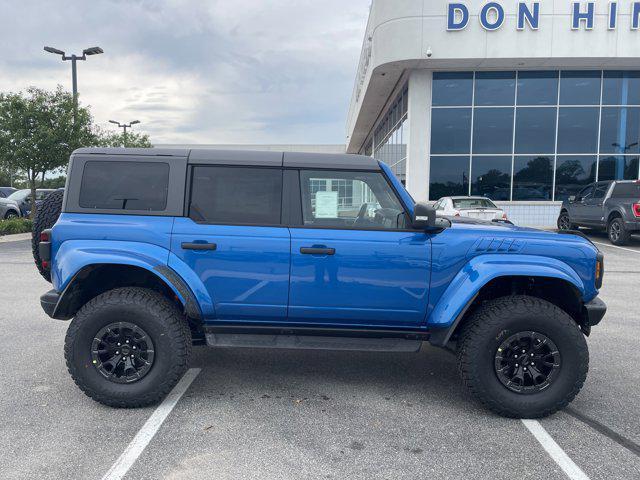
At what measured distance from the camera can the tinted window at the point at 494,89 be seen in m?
19.3

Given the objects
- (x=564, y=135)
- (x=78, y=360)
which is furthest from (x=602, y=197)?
(x=78, y=360)

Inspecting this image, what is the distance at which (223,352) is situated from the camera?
503 centimetres

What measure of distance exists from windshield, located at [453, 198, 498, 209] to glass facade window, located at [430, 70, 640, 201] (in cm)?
555

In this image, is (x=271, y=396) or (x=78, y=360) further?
(x=271, y=396)

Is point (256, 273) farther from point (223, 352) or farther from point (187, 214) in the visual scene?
point (223, 352)

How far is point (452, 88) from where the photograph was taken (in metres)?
19.4

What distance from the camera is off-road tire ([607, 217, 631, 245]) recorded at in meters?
13.6

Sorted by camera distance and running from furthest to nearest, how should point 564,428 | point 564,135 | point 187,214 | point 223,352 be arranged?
point 564,135, point 223,352, point 187,214, point 564,428

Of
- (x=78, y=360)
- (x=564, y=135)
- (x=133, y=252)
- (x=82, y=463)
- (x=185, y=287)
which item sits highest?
(x=564, y=135)

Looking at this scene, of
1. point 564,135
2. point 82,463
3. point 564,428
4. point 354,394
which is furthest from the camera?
point 564,135

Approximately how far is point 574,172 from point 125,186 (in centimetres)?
1942

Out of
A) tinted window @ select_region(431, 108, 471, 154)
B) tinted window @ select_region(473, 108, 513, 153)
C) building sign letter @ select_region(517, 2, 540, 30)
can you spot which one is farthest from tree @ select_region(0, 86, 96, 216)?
building sign letter @ select_region(517, 2, 540, 30)

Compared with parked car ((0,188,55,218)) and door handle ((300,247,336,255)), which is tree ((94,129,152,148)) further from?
door handle ((300,247,336,255))

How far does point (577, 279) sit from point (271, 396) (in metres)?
2.45
